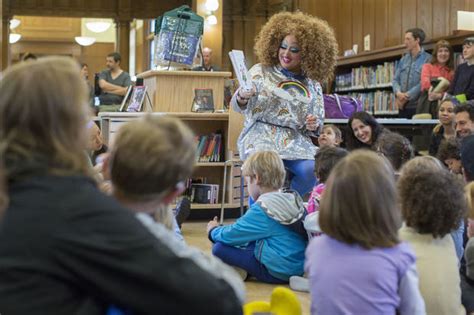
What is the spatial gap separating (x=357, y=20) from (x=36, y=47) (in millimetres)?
11266

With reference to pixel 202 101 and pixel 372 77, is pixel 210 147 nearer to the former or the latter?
pixel 202 101

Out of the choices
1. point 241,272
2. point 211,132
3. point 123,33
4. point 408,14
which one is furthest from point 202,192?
point 123,33

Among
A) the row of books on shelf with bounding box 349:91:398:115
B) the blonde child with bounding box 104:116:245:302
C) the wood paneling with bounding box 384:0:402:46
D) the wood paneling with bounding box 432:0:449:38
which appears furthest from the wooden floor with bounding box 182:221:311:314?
the wood paneling with bounding box 384:0:402:46

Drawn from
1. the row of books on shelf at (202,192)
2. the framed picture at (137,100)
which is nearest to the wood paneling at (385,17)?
the row of books on shelf at (202,192)

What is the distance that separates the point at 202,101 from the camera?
651cm

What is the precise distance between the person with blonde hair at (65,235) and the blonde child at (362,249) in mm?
756

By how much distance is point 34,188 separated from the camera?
121cm

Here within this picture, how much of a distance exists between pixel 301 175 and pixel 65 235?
3.56 metres

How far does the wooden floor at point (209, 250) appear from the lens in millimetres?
3697

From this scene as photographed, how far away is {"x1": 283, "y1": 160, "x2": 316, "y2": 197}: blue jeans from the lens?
4.66m

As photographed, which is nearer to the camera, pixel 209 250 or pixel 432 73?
pixel 209 250

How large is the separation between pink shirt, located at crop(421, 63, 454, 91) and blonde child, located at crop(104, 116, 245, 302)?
6.94 metres

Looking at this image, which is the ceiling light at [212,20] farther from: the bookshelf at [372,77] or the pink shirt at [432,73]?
the pink shirt at [432,73]

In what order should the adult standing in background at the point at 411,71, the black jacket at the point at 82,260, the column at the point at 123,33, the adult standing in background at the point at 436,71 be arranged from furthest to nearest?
1. the column at the point at 123,33
2. the adult standing in background at the point at 411,71
3. the adult standing in background at the point at 436,71
4. the black jacket at the point at 82,260
